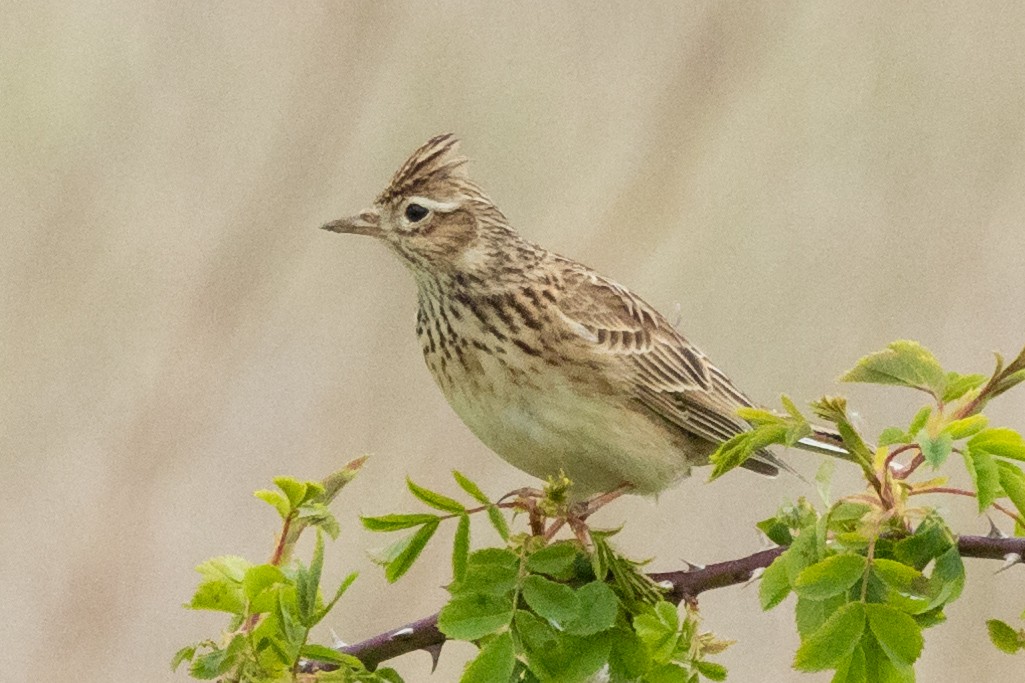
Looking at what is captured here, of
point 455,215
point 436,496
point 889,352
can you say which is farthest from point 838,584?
point 455,215

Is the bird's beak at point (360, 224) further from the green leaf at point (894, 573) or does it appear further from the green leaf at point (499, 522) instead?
the green leaf at point (894, 573)

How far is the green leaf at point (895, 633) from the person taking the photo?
1369 mm

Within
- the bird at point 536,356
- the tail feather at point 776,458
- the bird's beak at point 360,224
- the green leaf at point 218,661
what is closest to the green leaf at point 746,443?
the green leaf at point 218,661

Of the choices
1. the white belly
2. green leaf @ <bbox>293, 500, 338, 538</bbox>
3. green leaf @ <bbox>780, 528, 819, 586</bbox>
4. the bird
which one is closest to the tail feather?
the bird

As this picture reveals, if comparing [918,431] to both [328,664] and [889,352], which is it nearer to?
[889,352]

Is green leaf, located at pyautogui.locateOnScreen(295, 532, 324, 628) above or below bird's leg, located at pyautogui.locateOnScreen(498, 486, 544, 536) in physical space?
below

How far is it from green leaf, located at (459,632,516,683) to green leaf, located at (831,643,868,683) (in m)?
0.38

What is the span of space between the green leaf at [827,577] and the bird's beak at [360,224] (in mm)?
1452

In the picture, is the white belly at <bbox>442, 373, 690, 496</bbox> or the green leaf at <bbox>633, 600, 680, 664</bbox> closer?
the green leaf at <bbox>633, 600, 680, 664</bbox>

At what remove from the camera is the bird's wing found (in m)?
2.92

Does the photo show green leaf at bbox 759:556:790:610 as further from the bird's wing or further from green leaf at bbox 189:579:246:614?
the bird's wing

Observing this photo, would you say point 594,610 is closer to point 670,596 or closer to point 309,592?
point 670,596

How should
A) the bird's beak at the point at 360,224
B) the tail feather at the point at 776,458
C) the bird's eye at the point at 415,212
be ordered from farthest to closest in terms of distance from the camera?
1. the bird's eye at the point at 415,212
2. the bird's beak at the point at 360,224
3. the tail feather at the point at 776,458

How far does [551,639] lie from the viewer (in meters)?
1.54
